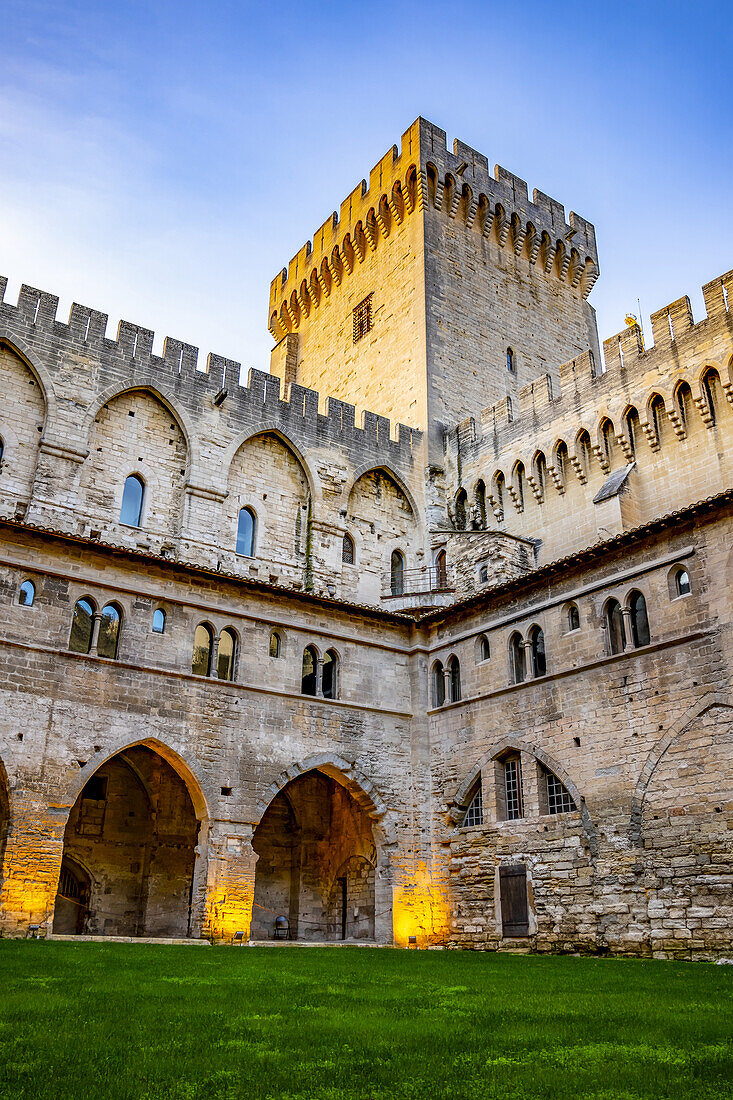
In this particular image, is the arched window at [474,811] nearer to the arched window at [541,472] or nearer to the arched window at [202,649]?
the arched window at [202,649]

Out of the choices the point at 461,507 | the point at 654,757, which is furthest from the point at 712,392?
the point at 654,757

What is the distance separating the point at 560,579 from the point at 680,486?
4147 mm

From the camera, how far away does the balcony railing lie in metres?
26.7

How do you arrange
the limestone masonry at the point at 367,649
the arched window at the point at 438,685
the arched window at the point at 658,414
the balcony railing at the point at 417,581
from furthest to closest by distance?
the balcony railing at the point at 417,581 → the arched window at the point at 438,685 → the arched window at the point at 658,414 → the limestone masonry at the point at 367,649

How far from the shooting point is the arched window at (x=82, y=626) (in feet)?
64.3

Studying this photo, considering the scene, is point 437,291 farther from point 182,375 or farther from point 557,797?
point 557,797

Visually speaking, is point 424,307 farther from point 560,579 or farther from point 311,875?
point 311,875

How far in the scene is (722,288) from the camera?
22.3 metres

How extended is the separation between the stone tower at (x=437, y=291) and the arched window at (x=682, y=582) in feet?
38.7

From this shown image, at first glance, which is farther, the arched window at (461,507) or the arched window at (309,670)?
the arched window at (461,507)

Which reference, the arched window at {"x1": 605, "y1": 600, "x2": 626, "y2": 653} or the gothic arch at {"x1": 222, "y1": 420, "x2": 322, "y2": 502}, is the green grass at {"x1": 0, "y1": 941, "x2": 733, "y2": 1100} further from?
the gothic arch at {"x1": 222, "y1": 420, "x2": 322, "y2": 502}

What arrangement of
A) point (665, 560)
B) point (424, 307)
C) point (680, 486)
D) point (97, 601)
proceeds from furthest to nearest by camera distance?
point (424, 307), point (680, 486), point (97, 601), point (665, 560)

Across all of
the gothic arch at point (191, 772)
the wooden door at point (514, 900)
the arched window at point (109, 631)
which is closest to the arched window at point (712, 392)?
the wooden door at point (514, 900)

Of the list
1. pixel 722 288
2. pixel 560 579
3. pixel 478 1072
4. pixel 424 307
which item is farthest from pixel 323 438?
pixel 478 1072
